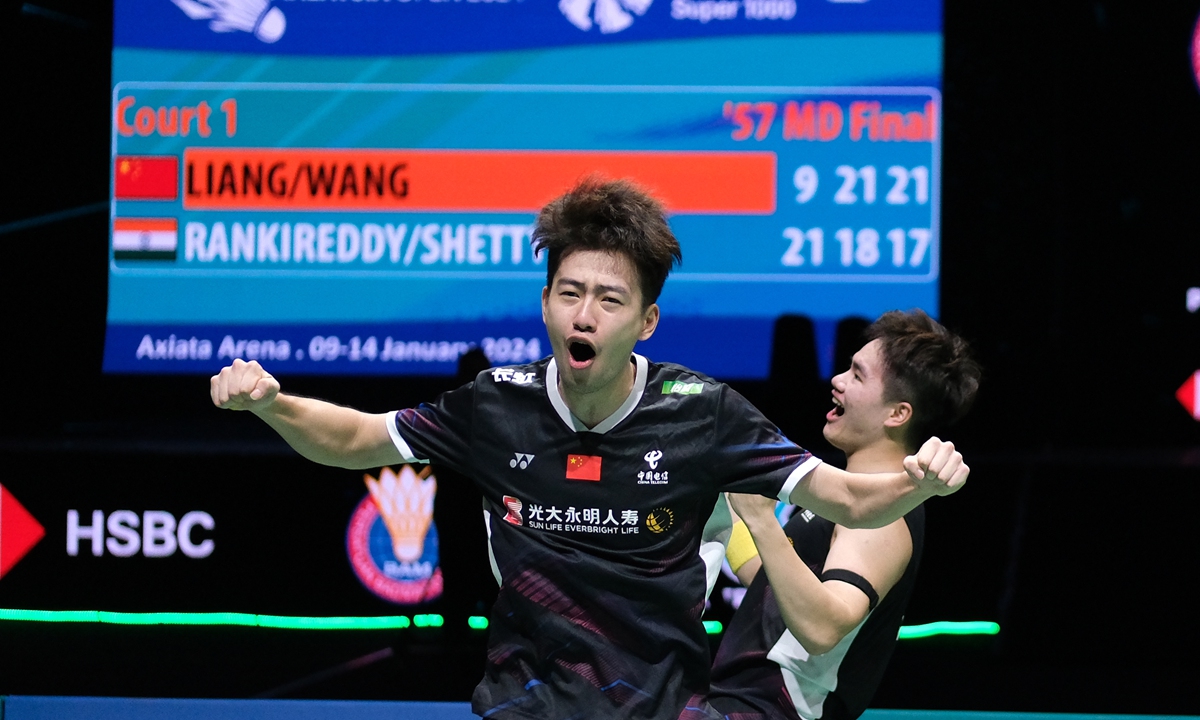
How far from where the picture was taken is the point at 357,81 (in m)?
3.48

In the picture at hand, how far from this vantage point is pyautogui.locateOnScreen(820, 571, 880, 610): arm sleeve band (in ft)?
6.66

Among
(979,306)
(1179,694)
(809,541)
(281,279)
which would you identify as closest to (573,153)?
(281,279)

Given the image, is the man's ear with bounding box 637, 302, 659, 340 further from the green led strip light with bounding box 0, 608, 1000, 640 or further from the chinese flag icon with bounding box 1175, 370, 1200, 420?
the chinese flag icon with bounding box 1175, 370, 1200, 420

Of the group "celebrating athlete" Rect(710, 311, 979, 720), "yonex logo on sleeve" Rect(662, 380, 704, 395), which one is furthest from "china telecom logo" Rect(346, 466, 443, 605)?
"yonex logo on sleeve" Rect(662, 380, 704, 395)

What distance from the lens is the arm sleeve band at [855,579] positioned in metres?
2.03

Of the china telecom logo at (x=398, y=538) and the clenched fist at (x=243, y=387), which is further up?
the clenched fist at (x=243, y=387)

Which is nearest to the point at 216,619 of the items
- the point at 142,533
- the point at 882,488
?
the point at 142,533

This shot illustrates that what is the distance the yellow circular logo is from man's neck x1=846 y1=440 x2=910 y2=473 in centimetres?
54

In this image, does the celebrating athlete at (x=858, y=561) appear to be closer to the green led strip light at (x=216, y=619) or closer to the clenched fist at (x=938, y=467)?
the clenched fist at (x=938, y=467)

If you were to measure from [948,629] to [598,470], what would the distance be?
2121mm

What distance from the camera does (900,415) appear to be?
87.0 inches

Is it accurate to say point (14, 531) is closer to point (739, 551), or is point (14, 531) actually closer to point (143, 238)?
point (143, 238)

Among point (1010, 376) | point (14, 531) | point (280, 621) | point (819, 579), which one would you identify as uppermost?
point (1010, 376)

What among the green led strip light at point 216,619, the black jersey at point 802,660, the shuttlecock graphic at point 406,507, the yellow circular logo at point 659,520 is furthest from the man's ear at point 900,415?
the green led strip light at point 216,619
